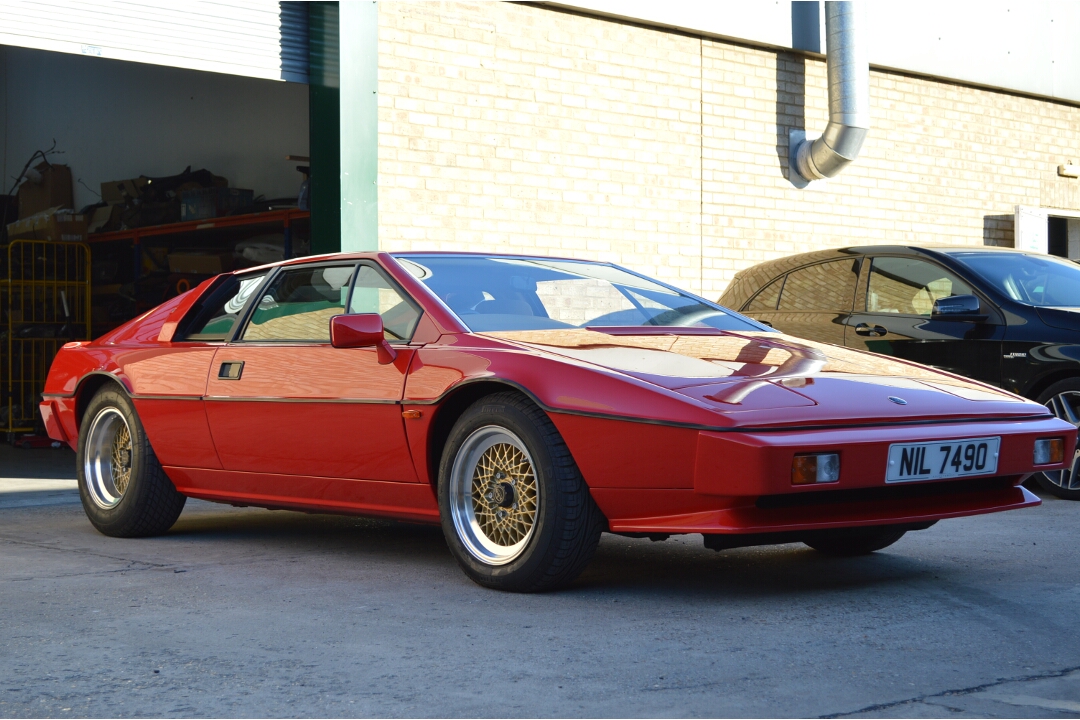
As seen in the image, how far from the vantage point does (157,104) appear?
52.3ft

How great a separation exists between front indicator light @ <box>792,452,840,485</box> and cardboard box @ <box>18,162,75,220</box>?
45.8 ft

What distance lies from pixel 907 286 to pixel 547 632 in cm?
480

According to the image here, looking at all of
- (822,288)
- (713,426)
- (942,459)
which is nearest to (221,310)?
(713,426)

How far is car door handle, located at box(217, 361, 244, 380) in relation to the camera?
17.0ft

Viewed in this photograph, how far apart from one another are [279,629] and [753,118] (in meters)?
8.93

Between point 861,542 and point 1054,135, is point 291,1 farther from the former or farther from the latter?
point 1054,135

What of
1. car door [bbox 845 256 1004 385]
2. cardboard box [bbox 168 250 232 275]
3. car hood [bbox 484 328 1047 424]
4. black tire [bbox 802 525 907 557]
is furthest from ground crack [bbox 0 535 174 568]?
cardboard box [bbox 168 250 232 275]

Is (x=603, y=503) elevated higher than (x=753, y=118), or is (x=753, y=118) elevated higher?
(x=753, y=118)

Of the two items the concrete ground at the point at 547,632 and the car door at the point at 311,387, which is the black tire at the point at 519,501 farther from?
the car door at the point at 311,387

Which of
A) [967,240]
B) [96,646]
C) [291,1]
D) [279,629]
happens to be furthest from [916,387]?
[967,240]

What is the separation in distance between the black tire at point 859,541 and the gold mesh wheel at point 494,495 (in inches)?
46.1

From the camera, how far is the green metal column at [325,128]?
29.8ft

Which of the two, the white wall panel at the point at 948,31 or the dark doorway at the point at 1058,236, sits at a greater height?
the white wall panel at the point at 948,31

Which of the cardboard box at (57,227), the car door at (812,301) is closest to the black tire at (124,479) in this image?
the car door at (812,301)
